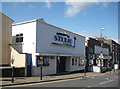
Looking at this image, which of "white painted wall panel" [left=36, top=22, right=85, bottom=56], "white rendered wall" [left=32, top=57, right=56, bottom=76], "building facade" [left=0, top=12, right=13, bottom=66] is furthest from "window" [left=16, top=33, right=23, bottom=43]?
"white rendered wall" [left=32, top=57, right=56, bottom=76]

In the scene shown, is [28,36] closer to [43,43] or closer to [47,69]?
[43,43]

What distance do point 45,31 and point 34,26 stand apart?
1.72 metres

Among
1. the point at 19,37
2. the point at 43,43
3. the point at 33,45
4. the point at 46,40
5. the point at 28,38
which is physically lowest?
the point at 33,45

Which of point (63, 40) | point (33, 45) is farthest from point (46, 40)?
point (63, 40)

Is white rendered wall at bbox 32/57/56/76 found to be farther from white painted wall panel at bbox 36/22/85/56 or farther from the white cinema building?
white painted wall panel at bbox 36/22/85/56

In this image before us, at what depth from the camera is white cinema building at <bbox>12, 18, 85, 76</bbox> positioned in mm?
15523

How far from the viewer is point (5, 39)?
16.0m

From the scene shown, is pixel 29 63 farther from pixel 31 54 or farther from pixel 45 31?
pixel 45 31

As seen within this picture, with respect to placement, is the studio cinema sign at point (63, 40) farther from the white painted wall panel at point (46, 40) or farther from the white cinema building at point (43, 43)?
the white painted wall panel at point (46, 40)

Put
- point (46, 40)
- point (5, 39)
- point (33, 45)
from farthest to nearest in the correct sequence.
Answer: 1. point (46, 40)
2. point (5, 39)
3. point (33, 45)

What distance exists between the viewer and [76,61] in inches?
958

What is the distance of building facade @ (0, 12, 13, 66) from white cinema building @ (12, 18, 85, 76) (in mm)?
1193

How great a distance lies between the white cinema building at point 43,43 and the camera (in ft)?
50.9

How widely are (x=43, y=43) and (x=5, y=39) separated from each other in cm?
435
